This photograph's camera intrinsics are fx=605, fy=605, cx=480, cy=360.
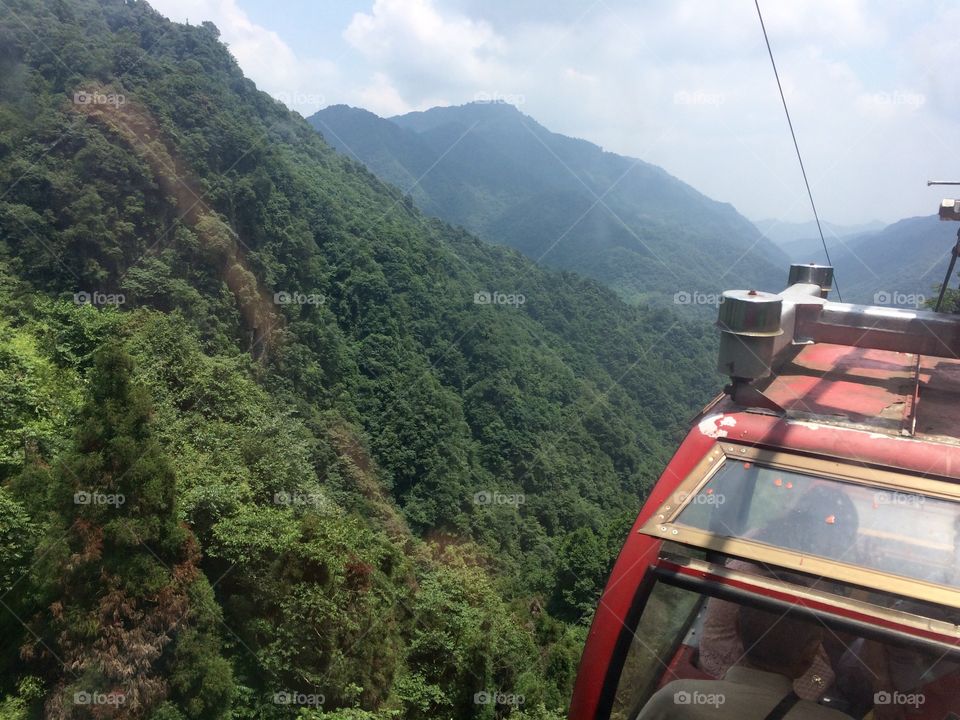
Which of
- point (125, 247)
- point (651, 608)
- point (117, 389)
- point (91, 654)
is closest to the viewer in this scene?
point (651, 608)

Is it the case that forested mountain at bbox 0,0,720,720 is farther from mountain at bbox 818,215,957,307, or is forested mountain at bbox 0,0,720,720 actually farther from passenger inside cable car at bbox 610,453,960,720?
mountain at bbox 818,215,957,307

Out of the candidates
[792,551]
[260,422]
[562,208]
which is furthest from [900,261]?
[792,551]

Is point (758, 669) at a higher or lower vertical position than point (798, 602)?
lower

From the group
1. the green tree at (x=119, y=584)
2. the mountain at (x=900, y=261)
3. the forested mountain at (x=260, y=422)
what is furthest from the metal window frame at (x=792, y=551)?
the mountain at (x=900, y=261)

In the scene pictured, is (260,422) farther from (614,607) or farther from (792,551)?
(792,551)

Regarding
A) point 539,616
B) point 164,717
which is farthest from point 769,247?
point 164,717

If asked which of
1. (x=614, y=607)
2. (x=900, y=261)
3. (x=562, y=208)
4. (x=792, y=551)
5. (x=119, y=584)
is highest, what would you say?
(x=562, y=208)

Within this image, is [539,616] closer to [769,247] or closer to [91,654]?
[91,654]

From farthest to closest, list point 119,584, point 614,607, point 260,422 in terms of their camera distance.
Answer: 1. point 260,422
2. point 119,584
3. point 614,607
